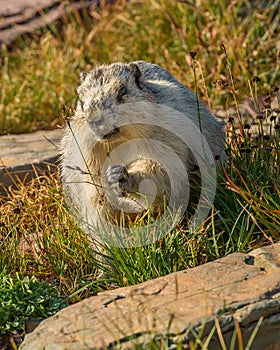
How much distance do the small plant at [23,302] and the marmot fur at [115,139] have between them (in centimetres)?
64

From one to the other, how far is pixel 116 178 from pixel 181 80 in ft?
12.9

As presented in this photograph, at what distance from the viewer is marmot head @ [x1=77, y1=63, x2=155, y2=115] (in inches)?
200

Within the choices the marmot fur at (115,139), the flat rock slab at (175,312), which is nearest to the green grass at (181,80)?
the marmot fur at (115,139)

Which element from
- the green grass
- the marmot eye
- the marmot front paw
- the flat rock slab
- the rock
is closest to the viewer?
the flat rock slab

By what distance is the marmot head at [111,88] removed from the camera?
5078 millimetres

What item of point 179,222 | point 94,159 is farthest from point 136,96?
point 179,222

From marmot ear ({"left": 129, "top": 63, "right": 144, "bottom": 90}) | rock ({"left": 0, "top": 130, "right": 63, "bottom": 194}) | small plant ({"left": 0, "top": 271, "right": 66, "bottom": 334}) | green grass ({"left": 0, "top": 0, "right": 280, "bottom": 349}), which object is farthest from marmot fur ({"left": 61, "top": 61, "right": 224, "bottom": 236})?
rock ({"left": 0, "top": 130, "right": 63, "bottom": 194})

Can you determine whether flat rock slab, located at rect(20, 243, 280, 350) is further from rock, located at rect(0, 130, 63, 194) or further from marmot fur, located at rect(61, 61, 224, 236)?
rock, located at rect(0, 130, 63, 194)

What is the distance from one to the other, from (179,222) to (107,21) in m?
5.66

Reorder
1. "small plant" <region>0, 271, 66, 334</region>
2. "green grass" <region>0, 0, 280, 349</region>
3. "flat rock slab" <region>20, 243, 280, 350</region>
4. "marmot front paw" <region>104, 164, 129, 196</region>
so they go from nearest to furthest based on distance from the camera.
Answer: "flat rock slab" <region>20, 243, 280, 350</region> < "small plant" <region>0, 271, 66, 334</region> < "green grass" <region>0, 0, 280, 349</region> < "marmot front paw" <region>104, 164, 129, 196</region>

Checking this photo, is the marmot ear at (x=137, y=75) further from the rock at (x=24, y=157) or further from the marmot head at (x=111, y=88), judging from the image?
the rock at (x=24, y=157)

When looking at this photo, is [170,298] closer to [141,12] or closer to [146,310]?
[146,310]

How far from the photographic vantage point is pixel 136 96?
5336 mm

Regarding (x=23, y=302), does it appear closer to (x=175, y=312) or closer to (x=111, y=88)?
(x=175, y=312)
